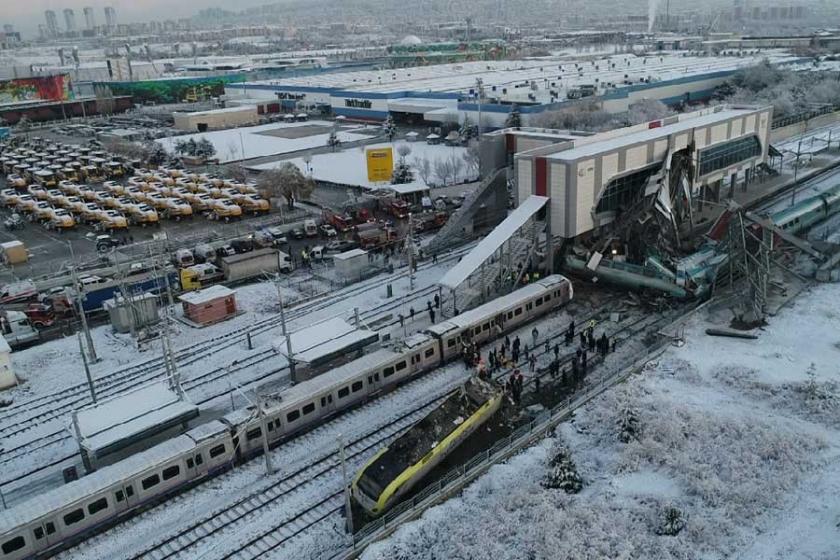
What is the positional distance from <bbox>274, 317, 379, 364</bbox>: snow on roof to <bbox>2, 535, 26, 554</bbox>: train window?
7.66 m

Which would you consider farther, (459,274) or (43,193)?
(43,193)

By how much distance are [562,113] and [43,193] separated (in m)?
37.6

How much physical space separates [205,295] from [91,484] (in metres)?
11.3

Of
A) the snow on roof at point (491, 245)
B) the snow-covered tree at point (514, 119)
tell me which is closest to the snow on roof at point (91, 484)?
the snow on roof at point (491, 245)

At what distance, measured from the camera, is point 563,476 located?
1462 cm

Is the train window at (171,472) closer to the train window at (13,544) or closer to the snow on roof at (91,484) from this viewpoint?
the snow on roof at (91,484)

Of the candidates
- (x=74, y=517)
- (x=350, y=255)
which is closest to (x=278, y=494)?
(x=74, y=517)

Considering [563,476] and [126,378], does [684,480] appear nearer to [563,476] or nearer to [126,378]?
[563,476]

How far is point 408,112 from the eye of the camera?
70.4 m

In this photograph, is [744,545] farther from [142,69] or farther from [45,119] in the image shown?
[142,69]

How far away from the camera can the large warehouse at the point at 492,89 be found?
63.6 m

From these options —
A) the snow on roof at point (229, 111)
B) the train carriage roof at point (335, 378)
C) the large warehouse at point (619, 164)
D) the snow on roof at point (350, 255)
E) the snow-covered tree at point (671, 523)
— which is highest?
the large warehouse at point (619, 164)

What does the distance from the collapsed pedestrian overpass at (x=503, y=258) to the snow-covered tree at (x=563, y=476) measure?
8523 mm

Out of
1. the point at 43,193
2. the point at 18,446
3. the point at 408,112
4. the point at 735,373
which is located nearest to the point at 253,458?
the point at 18,446
